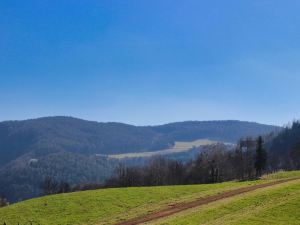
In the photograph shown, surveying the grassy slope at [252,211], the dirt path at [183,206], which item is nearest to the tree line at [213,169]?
the dirt path at [183,206]

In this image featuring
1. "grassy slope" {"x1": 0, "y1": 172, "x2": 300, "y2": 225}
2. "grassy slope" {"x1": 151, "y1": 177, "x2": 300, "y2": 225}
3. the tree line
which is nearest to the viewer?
"grassy slope" {"x1": 151, "y1": 177, "x2": 300, "y2": 225}

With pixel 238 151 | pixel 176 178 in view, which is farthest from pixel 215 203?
pixel 176 178

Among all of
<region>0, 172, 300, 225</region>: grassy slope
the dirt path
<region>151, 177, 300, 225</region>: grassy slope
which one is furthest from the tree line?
<region>151, 177, 300, 225</region>: grassy slope

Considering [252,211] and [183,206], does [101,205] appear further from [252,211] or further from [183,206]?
[252,211]

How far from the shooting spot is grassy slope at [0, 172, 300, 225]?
199ft

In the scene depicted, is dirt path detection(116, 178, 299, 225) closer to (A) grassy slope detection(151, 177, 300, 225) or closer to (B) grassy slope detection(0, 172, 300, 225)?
(B) grassy slope detection(0, 172, 300, 225)

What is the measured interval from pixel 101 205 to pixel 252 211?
25.4 meters

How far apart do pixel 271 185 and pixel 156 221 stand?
2109cm

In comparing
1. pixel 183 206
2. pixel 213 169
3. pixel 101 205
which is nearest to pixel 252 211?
pixel 183 206

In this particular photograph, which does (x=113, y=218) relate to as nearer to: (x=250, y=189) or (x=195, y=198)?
(x=195, y=198)

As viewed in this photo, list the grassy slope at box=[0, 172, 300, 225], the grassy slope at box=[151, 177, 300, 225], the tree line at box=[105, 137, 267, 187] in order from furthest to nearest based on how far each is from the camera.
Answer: the tree line at box=[105, 137, 267, 187], the grassy slope at box=[0, 172, 300, 225], the grassy slope at box=[151, 177, 300, 225]

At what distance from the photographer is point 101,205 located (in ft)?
218

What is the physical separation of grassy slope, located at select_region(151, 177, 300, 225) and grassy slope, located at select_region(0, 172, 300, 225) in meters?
9.03

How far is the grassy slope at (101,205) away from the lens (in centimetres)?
6078
